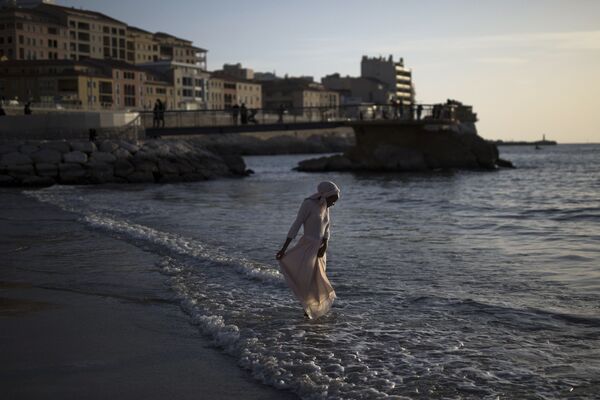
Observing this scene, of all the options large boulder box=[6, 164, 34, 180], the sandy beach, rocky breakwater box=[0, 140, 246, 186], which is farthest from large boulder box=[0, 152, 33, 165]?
the sandy beach

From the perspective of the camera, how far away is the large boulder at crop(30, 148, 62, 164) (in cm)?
3941

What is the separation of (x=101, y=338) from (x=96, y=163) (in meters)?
34.0

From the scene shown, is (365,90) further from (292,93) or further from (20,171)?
(20,171)

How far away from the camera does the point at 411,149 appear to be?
193 ft

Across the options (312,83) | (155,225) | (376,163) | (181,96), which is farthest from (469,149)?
(312,83)

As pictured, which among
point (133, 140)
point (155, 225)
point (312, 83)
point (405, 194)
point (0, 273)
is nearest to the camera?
point (0, 273)

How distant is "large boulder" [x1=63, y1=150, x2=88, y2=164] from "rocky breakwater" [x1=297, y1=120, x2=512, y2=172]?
21434 mm

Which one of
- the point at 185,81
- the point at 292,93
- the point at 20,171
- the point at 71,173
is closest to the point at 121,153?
the point at 71,173

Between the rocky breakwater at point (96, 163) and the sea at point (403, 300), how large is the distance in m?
16.7

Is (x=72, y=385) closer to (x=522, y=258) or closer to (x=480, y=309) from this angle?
(x=480, y=309)

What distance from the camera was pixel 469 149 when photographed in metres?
60.9

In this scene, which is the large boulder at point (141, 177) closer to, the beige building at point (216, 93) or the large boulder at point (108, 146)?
the large boulder at point (108, 146)

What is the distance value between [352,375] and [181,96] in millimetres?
125856

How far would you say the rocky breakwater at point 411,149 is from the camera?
57562 mm
